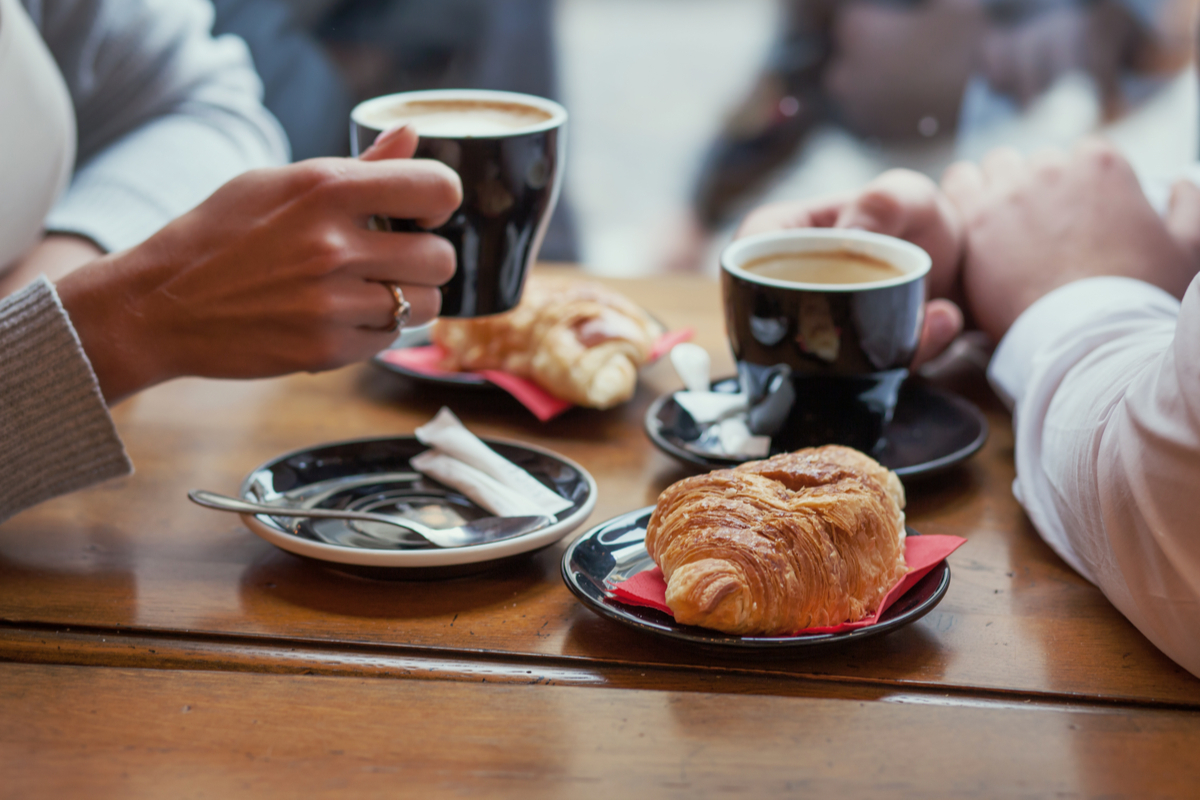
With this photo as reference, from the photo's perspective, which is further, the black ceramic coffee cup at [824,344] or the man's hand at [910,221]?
the man's hand at [910,221]

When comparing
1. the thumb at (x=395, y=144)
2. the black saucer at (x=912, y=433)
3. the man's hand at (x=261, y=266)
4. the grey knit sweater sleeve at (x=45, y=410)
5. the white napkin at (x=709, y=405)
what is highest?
the thumb at (x=395, y=144)

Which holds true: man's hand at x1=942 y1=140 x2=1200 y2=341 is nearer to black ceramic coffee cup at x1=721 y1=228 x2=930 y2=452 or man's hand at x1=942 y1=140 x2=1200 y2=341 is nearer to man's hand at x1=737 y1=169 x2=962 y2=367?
man's hand at x1=737 y1=169 x2=962 y2=367

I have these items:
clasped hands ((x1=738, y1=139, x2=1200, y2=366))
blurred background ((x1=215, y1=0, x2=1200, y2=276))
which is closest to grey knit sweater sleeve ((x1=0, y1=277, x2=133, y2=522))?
clasped hands ((x1=738, y1=139, x2=1200, y2=366))

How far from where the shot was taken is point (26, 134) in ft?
2.67

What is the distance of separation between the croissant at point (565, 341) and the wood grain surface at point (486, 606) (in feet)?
0.24

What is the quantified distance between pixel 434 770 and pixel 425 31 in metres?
2.28

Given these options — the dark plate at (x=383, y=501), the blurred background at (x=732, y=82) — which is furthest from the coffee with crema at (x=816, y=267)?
the blurred background at (x=732, y=82)

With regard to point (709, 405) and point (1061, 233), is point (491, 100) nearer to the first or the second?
point (709, 405)

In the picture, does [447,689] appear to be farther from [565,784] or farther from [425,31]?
[425,31]

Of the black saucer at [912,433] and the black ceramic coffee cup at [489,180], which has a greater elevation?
the black ceramic coffee cup at [489,180]

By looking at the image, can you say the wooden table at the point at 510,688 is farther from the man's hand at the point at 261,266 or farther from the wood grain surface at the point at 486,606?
the man's hand at the point at 261,266

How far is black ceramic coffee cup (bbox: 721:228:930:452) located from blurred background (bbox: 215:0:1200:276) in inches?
69.9

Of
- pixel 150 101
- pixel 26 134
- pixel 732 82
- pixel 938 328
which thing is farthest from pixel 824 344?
pixel 732 82

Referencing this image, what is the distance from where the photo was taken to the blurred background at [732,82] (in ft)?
7.86
